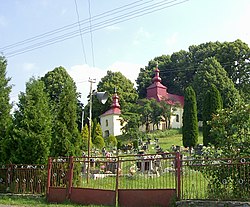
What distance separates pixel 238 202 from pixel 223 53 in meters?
47.6

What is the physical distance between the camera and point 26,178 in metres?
12.6

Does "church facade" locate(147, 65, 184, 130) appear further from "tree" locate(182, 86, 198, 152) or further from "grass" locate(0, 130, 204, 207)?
"grass" locate(0, 130, 204, 207)

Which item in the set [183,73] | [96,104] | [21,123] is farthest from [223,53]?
[21,123]

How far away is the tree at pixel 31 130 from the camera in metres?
13.4

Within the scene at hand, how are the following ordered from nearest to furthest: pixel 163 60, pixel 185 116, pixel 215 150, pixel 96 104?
pixel 215 150
pixel 185 116
pixel 96 104
pixel 163 60

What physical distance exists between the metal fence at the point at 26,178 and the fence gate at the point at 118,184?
0.70m

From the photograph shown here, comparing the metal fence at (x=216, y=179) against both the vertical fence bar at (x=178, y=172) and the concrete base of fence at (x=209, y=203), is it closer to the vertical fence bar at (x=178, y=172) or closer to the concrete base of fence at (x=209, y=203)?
the vertical fence bar at (x=178, y=172)

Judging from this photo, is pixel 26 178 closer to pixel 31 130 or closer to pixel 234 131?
pixel 31 130

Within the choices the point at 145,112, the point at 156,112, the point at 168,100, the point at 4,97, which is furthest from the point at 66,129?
the point at 168,100

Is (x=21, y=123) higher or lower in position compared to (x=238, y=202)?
higher

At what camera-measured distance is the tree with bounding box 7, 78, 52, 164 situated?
13430 mm

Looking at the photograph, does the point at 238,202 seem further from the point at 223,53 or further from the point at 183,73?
the point at 183,73

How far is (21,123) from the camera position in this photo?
13.8 metres

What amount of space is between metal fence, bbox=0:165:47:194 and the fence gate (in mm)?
Result: 701
